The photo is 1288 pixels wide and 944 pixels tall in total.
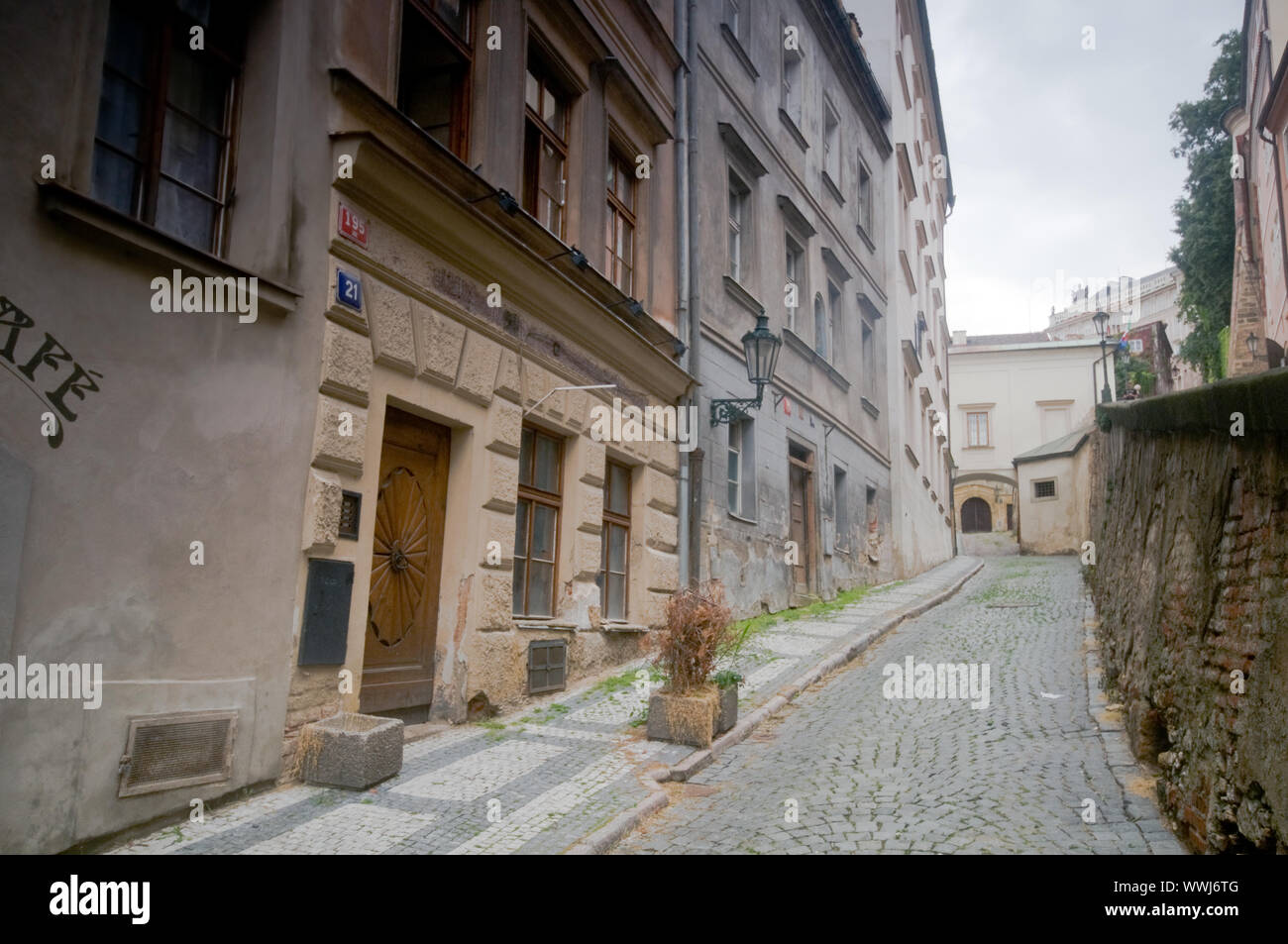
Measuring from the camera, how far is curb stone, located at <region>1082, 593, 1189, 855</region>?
4641 mm

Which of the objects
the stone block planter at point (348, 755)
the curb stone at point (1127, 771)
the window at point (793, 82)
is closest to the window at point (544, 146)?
the stone block planter at point (348, 755)

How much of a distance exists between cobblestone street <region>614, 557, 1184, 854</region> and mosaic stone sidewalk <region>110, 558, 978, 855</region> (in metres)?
0.42

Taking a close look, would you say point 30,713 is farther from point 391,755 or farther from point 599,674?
point 599,674

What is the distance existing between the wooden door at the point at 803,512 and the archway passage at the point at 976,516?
37.3 meters

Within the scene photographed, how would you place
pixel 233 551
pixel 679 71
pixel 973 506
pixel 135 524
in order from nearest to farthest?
pixel 135 524 → pixel 233 551 → pixel 679 71 → pixel 973 506

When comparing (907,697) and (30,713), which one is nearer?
(30,713)

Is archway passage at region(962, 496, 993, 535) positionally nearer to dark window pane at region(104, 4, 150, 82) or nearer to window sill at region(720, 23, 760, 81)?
window sill at region(720, 23, 760, 81)

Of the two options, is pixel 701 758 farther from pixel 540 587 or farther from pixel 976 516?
pixel 976 516

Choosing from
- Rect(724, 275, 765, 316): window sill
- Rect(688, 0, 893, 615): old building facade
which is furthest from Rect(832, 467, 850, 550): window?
Rect(724, 275, 765, 316): window sill

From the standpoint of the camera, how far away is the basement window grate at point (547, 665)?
26.8 ft

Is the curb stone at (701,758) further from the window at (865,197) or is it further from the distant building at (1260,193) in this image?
the distant building at (1260,193)

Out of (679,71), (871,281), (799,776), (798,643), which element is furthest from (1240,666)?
(871,281)

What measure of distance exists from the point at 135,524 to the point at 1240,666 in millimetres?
5205

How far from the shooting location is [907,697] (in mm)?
8633
